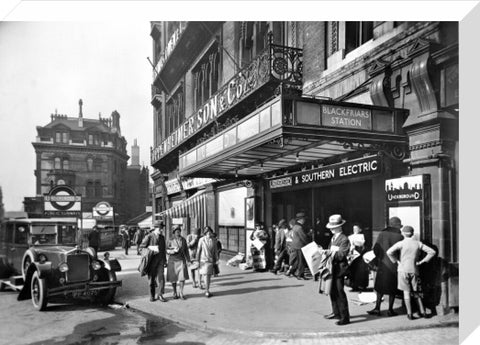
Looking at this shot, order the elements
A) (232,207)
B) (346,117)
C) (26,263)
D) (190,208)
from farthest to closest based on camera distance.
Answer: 1. (232,207)
2. (190,208)
3. (26,263)
4. (346,117)

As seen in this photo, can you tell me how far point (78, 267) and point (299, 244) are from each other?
5026 mm

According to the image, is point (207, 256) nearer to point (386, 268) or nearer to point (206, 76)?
point (386, 268)

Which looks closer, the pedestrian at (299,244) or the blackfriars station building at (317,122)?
the blackfriars station building at (317,122)

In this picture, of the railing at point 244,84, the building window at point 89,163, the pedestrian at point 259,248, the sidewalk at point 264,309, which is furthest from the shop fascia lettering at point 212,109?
the sidewalk at point 264,309

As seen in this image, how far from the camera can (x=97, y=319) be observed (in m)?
6.84

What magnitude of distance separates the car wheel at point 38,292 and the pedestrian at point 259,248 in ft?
18.0

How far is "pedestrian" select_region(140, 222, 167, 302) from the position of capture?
25.6 feet

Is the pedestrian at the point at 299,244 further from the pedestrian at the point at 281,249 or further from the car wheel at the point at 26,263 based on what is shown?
the car wheel at the point at 26,263

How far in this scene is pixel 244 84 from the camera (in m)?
10.6

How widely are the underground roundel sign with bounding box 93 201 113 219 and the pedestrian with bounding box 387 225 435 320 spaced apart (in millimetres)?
5347

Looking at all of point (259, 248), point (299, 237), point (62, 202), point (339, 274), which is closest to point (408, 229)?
point (339, 274)

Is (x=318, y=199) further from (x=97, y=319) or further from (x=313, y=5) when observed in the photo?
(x=97, y=319)

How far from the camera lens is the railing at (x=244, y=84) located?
9.32m

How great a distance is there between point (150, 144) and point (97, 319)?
3507 millimetres
